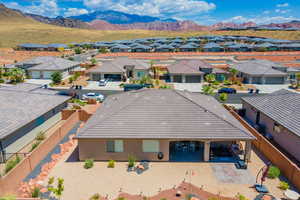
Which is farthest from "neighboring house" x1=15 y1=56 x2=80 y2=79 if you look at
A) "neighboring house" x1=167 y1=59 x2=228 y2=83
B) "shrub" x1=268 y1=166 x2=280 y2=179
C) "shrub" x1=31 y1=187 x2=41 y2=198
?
"shrub" x1=268 y1=166 x2=280 y2=179

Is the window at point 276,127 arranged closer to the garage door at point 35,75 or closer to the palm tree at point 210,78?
the palm tree at point 210,78

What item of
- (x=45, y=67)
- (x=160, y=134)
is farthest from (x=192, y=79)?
(x=45, y=67)

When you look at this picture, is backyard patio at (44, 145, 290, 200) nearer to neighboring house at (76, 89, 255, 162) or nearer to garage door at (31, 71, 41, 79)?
neighboring house at (76, 89, 255, 162)

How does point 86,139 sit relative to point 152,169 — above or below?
above

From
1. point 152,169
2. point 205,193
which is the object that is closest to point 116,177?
point 152,169

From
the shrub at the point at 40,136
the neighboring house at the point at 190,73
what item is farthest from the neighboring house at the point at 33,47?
the shrub at the point at 40,136

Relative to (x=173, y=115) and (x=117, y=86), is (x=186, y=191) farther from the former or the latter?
(x=117, y=86)

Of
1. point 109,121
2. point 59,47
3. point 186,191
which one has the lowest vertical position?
point 186,191
